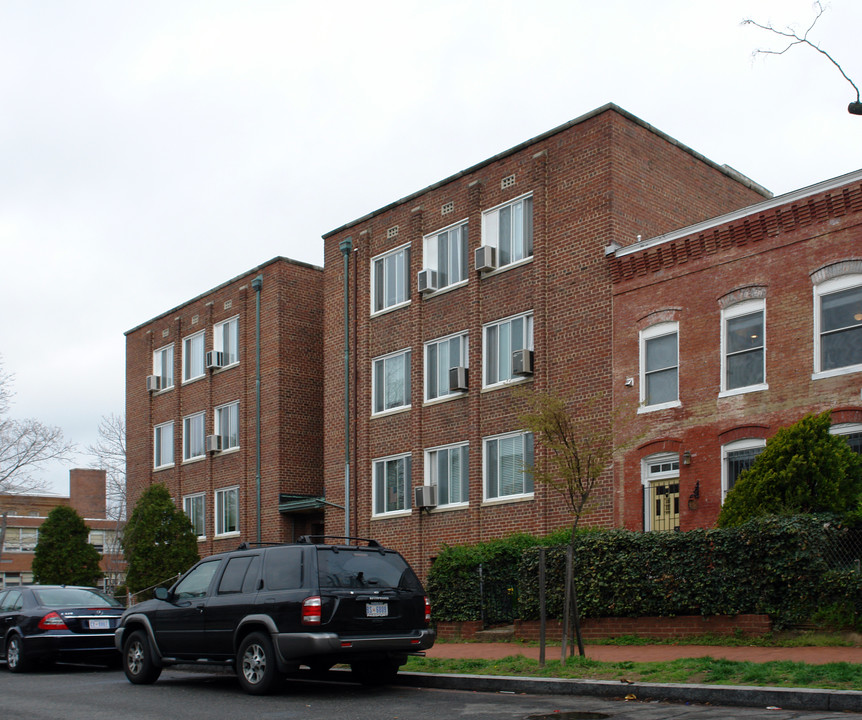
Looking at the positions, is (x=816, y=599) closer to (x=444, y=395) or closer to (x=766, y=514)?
(x=766, y=514)

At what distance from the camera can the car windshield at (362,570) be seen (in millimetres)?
12133

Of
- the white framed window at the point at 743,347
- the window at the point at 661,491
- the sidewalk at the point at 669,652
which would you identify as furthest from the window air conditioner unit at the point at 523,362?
the sidewalk at the point at 669,652

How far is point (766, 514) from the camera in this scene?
51.2 feet

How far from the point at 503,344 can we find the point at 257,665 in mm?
13880

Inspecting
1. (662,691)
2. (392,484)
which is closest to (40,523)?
(392,484)

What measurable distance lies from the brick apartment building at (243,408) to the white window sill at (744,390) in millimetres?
13256

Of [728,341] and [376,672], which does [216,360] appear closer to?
[728,341]

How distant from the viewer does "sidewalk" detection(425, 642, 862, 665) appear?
12.5 m

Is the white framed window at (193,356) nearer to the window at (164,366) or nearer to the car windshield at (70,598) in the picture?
the window at (164,366)

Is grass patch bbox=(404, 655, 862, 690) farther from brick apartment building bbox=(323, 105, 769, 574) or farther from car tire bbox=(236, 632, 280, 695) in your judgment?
brick apartment building bbox=(323, 105, 769, 574)

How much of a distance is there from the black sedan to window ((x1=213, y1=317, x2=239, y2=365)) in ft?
57.4

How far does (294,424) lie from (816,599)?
2054 cm

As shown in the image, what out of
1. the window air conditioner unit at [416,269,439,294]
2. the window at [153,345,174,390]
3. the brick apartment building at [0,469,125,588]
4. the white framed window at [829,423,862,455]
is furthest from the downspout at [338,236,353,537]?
the brick apartment building at [0,469,125,588]

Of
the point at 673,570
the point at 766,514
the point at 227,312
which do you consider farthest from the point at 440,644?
the point at 227,312
